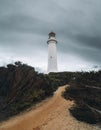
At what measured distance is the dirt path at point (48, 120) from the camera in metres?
19.4

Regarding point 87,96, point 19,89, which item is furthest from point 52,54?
point 87,96

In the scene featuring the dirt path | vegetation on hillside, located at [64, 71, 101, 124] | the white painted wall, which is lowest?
the dirt path

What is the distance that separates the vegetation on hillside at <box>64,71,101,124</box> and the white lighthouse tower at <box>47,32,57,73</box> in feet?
69.5

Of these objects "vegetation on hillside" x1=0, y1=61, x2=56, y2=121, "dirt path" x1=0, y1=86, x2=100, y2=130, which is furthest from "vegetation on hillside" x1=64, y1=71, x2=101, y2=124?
"vegetation on hillside" x1=0, y1=61, x2=56, y2=121

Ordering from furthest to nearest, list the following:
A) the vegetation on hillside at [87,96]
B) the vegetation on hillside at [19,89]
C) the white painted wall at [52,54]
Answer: the white painted wall at [52,54] < the vegetation on hillside at [19,89] < the vegetation on hillside at [87,96]

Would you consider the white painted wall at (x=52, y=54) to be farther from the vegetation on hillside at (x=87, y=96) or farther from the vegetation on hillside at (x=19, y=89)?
the vegetation on hillside at (x=87, y=96)

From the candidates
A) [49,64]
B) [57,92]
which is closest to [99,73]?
[57,92]

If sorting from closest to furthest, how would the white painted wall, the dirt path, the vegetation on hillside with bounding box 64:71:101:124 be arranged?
1. the dirt path
2. the vegetation on hillside with bounding box 64:71:101:124
3. the white painted wall

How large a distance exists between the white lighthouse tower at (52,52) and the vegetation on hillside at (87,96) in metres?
21.2

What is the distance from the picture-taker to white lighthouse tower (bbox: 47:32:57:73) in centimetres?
4741

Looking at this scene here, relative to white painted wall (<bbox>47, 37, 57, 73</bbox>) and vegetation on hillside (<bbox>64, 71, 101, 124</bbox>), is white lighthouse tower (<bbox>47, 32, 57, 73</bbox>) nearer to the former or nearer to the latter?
white painted wall (<bbox>47, 37, 57, 73</bbox>)

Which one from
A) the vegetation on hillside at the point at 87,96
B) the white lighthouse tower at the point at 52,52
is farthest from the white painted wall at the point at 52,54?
the vegetation on hillside at the point at 87,96

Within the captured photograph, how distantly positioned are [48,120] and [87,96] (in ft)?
14.8

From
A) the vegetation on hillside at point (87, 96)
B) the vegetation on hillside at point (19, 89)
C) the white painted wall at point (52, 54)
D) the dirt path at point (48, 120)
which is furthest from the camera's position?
the white painted wall at point (52, 54)
